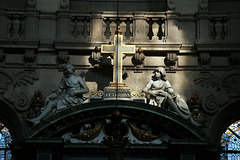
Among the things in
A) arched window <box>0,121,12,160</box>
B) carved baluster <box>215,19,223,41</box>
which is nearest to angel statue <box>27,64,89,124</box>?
arched window <box>0,121,12,160</box>

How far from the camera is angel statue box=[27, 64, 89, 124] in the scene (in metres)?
20.2

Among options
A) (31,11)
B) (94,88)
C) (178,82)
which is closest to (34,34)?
(31,11)

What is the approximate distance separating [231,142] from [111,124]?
3.85m

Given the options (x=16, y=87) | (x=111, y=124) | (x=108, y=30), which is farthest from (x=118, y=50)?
(x=16, y=87)

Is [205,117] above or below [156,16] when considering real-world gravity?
below

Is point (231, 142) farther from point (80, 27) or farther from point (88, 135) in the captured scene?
point (80, 27)

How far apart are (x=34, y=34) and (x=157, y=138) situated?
463 cm

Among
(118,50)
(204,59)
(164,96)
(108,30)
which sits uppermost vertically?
(108,30)

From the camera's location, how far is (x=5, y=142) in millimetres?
21516

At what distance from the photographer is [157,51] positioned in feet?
71.1

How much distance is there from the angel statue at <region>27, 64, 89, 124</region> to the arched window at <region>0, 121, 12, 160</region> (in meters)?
1.52

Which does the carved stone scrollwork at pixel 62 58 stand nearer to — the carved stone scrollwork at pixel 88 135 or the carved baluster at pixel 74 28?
→ the carved baluster at pixel 74 28

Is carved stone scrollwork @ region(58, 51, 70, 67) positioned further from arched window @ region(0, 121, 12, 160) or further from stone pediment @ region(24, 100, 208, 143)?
arched window @ region(0, 121, 12, 160)

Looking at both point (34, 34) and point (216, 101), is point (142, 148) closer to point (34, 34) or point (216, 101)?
point (216, 101)
